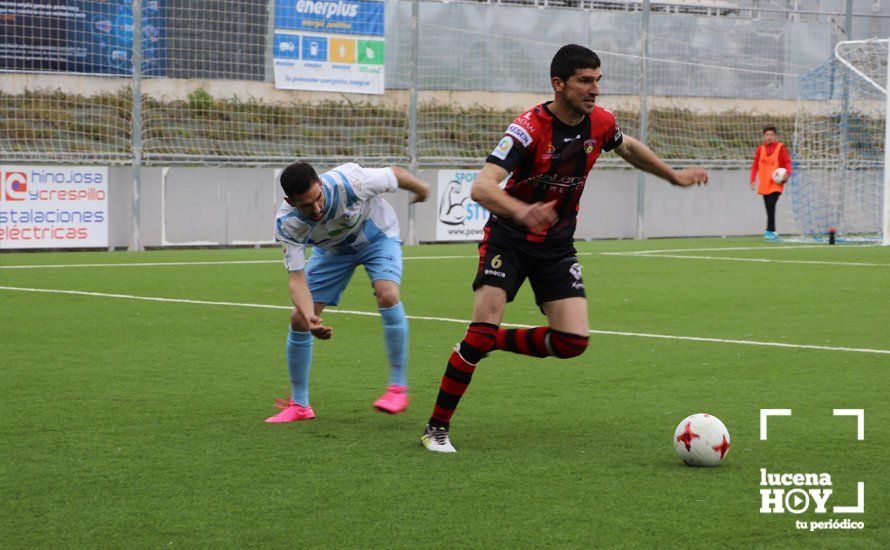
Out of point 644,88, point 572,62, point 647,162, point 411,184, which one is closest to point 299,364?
point 411,184

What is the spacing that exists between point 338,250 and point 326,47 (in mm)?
15584

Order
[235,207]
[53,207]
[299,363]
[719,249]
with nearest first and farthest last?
1. [299,363]
2. [53,207]
3. [235,207]
4. [719,249]

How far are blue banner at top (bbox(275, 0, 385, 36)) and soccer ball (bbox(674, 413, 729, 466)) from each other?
17562mm

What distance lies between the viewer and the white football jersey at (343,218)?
7223mm

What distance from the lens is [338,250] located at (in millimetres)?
7785

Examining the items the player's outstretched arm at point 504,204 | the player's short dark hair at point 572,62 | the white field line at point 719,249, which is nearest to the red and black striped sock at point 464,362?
the player's outstretched arm at point 504,204

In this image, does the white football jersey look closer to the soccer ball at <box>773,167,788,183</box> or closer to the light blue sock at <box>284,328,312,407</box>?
the light blue sock at <box>284,328,312,407</box>

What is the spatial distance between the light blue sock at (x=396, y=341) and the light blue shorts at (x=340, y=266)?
198 mm

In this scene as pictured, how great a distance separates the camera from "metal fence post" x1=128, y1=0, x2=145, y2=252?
20.8m

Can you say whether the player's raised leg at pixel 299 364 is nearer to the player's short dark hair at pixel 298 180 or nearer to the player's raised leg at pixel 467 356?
the player's short dark hair at pixel 298 180

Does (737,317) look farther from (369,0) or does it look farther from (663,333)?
(369,0)

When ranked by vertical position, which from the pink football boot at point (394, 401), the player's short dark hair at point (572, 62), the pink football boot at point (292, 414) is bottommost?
the pink football boot at point (292, 414)

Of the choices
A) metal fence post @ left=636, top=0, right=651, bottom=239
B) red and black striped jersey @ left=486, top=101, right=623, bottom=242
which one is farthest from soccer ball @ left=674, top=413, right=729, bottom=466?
metal fence post @ left=636, top=0, right=651, bottom=239

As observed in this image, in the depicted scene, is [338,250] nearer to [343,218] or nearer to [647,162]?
[343,218]
